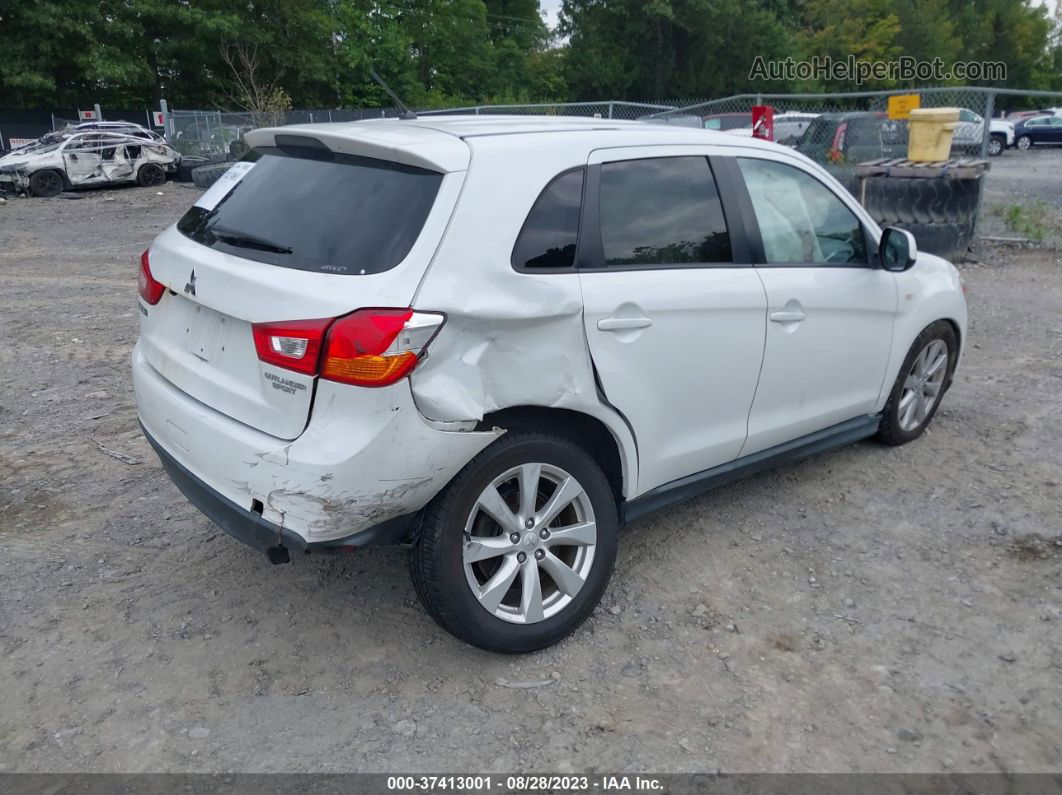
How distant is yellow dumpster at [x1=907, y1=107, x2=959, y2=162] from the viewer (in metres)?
10.4

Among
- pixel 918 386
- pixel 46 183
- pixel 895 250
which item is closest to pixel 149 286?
pixel 895 250

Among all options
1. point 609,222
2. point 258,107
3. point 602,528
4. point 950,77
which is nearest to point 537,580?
point 602,528

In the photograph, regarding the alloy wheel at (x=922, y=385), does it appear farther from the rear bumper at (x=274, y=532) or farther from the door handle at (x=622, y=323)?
the rear bumper at (x=274, y=532)

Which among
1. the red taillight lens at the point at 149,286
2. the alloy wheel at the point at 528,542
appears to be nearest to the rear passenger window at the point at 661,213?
the alloy wheel at the point at 528,542

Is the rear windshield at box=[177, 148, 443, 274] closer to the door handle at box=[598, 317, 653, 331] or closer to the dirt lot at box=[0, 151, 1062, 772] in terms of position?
the door handle at box=[598, 317, 653, 331]

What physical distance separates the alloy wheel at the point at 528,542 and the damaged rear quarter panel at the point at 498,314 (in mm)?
288

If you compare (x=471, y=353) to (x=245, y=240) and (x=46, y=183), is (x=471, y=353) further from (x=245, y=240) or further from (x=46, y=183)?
(x=46, y=183)

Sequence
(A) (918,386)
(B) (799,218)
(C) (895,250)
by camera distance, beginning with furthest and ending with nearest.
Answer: (A) (918,386), (C) (895,250), (B) (799,218)

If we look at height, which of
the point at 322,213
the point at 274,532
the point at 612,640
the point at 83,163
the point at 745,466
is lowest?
the point at 83,163

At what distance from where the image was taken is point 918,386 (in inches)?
A: 202

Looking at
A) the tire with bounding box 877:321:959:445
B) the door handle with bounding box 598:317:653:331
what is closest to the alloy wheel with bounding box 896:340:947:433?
the tire with bounding box 877:321:959:445

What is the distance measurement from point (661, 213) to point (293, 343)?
1572 mm

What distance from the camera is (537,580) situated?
10.7 feet

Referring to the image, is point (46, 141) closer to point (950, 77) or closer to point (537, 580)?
point (537, 580)
